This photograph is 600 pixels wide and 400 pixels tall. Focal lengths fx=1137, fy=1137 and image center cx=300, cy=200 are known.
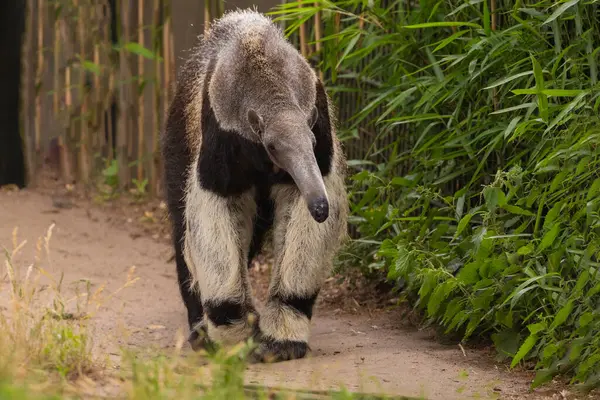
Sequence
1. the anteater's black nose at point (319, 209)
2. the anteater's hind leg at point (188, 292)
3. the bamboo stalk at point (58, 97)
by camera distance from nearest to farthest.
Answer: the anteater's black nose at point (319, 209), the anteater's hind leg at point (188, 292), the bamboo stalk at point (58, 97)

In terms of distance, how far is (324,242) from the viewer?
5.22 meters

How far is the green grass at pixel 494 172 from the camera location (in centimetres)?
470

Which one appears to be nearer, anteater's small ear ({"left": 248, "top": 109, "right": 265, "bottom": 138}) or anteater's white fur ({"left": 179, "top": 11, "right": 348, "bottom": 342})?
anteater's small ear ({"left": 248, "top": 109, "right": 265, "bottom": 138})

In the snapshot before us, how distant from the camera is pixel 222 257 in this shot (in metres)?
5.19

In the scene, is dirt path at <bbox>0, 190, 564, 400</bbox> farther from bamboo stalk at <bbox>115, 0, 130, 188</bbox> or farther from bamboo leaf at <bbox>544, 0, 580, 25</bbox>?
bamboo leaf at <bbox>544, 0, 580, 25</bbox>

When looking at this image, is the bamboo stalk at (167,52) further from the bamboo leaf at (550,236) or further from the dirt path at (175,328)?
the bamboo leaf at (550,236)

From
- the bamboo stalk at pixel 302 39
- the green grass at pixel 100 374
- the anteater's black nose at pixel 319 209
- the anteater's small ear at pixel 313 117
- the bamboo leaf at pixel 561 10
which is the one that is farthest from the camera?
the bamboo stalk at pixel 302 39

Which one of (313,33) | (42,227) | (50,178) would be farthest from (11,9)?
(313,33)

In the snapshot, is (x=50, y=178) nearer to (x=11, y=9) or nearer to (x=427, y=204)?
(x=11, y=9)

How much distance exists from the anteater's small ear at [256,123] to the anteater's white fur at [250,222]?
0.06 m

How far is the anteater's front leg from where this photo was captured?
518 centimetres

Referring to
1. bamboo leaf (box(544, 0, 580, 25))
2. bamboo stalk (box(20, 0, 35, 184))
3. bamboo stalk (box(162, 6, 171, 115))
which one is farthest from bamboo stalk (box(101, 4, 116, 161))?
bamboo leaf (box(544, 0, 580, 25))

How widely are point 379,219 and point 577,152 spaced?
5.10 feet

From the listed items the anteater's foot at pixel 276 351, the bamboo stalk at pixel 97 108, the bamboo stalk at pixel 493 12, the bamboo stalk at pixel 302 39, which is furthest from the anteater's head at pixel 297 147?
the bamboo stalk at pixel 97 108
